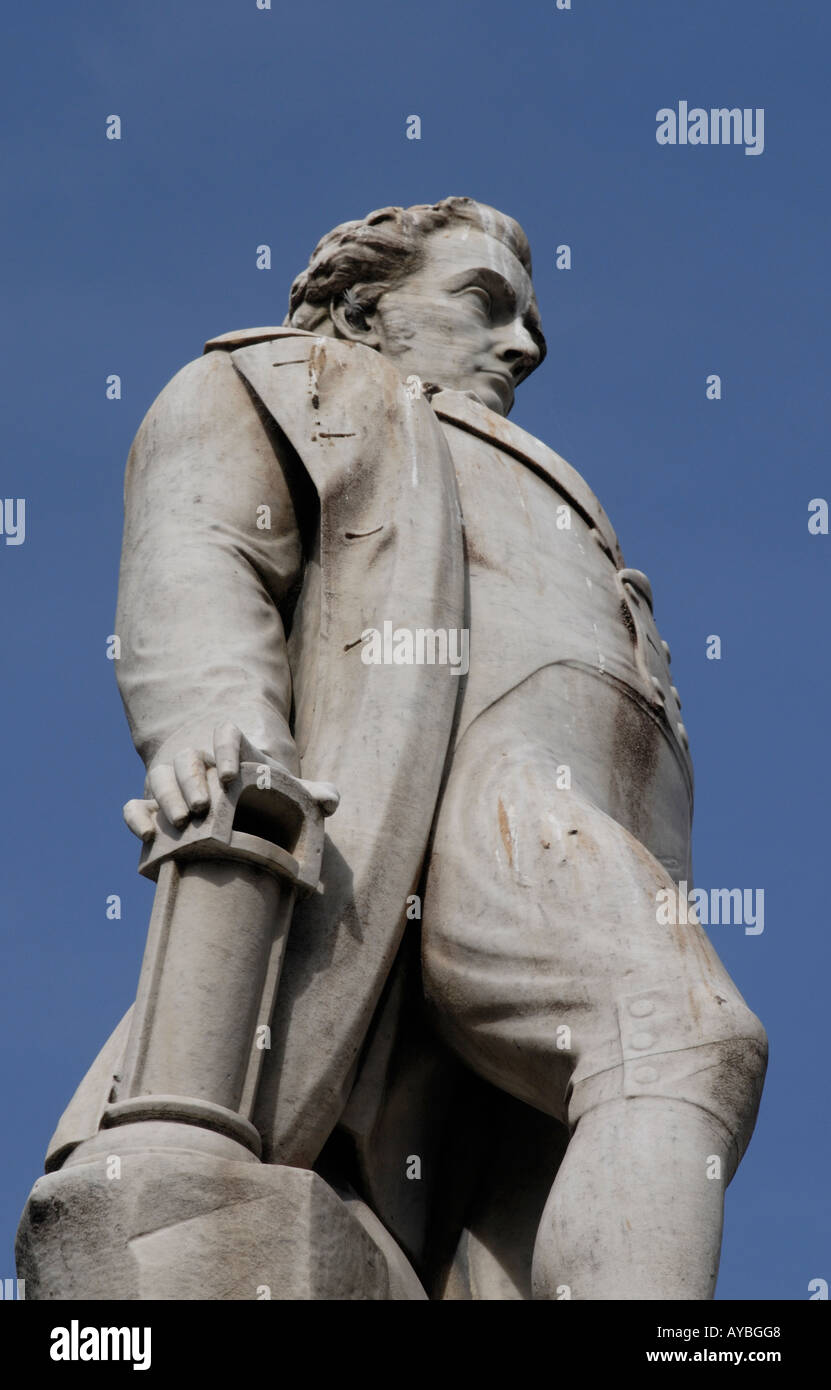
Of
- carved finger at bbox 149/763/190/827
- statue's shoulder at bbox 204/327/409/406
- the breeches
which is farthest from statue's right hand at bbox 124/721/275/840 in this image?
statue's shoulder at bbox 204/327/409/406

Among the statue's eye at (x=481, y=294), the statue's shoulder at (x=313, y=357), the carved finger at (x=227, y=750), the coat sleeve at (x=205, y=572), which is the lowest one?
the carved finger at (x=227, y=750)

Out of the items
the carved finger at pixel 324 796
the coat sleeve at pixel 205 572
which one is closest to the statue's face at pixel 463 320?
the coat sleeve at pixel 205 572

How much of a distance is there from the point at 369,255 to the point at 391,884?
298cm

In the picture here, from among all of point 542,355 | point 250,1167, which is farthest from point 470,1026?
point 542,355

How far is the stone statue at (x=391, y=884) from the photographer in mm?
7066

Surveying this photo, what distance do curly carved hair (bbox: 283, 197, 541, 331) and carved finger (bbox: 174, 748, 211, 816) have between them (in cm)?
287

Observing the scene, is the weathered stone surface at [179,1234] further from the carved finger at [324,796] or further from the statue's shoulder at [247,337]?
the statue's shoulder at [247,337]

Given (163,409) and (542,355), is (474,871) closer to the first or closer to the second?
(163,409)

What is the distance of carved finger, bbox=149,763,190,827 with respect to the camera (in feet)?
24.3

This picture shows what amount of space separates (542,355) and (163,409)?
1.67m

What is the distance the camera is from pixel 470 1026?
782 cm

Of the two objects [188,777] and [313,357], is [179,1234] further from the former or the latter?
[313,357]

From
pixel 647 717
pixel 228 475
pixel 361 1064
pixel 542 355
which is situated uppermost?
pixel 542 355

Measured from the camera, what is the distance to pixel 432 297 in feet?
32.6
